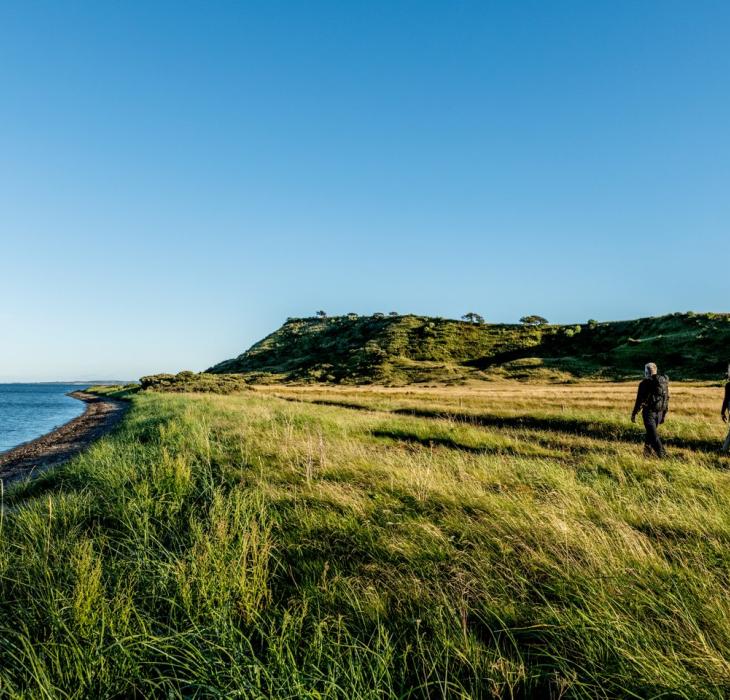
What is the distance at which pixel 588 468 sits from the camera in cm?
851

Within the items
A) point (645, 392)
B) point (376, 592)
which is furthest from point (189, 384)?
point (376, 592)

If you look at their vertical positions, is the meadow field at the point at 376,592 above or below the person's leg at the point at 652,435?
above

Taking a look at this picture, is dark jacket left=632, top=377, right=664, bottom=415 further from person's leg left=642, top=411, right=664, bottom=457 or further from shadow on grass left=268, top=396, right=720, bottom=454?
shadow on grass left=268, top=396, right=720, bottom=454

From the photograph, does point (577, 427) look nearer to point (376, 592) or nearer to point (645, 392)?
point (645, 392)

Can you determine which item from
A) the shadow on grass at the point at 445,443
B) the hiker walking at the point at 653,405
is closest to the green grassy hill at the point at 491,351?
the shadow on grass at the point at 445,443

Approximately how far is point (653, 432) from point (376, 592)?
1026cm

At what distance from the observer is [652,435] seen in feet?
34.9

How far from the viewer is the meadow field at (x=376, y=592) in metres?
2.45

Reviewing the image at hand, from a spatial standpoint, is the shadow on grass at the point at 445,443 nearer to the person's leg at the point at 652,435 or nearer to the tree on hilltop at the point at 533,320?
the person's leg at the point at 652,435

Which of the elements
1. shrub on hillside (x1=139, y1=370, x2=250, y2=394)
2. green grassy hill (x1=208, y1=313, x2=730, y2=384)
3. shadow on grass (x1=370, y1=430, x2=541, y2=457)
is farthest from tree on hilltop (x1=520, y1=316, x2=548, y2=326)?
shadow on grass (x1=370, y1=430, x2=541, y2=457)

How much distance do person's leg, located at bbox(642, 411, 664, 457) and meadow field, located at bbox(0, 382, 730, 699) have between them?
4367mm

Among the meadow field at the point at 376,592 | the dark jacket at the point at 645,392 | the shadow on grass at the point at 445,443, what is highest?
the dark jacket at the point at 645,392

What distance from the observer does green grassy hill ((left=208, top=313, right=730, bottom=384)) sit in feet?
201

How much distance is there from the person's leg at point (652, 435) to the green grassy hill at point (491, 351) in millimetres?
50493
